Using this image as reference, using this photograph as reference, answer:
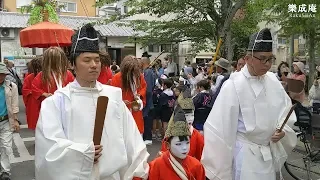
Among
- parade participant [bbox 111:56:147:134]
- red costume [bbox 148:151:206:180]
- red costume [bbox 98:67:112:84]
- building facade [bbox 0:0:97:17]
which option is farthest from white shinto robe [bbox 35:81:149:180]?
building facade [bbox 0:0:97:17]

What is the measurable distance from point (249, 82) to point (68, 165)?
162 centimetres

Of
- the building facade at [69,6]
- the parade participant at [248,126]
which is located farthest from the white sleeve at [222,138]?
the building facade at [69,6]

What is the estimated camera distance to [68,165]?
2398 millimetres

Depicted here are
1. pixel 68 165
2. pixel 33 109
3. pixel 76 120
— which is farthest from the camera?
pixel 33 109

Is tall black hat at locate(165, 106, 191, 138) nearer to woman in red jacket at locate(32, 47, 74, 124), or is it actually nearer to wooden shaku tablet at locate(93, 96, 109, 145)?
wooden shaku tablet at locate(93, 96, 109, 145)

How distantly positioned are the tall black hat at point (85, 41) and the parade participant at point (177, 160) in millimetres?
921

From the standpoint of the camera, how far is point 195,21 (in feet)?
47.4

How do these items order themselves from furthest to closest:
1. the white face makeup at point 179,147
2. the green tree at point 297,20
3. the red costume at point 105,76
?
the green tree at point 297,20
the red costume at point 105,76
the white face makeup at point 179,147

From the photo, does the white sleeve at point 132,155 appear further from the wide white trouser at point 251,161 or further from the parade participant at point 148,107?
the parade participant at point 148,107

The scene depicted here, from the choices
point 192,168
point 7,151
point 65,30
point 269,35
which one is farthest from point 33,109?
point 269,35

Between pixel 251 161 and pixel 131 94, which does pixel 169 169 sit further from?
pixel 131 94

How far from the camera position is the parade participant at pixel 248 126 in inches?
122

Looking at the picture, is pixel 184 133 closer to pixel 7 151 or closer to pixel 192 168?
pixel 192 168

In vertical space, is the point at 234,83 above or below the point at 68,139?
above
